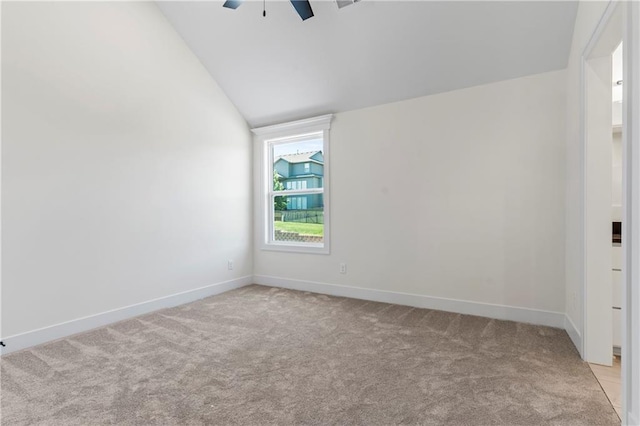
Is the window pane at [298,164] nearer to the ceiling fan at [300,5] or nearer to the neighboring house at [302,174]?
the neighboring house at [302,174]

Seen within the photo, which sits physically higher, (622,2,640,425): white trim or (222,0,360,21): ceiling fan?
(222,0,360,21): ceiling fan

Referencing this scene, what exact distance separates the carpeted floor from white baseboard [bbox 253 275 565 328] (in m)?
0.14

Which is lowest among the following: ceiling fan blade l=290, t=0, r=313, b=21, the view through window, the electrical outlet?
the electrical outlet

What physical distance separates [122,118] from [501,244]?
4066mm

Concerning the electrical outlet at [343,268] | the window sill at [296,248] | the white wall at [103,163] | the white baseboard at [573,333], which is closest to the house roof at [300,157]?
the white wall at [103,163]

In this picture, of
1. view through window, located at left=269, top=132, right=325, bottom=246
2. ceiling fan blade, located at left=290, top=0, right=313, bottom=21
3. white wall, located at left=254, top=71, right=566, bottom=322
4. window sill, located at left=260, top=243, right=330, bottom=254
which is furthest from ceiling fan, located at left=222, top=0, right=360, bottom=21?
window sill, located at left=260, top=243, right=330, bottom=254

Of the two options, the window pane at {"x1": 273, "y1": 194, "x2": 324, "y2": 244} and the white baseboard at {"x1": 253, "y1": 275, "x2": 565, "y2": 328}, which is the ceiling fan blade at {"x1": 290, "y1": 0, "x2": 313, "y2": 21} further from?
the white baseboard at {"x1": 253, "y1": 275, "x2": 565, "y2": 328}

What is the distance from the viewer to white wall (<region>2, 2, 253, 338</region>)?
98.8 inches

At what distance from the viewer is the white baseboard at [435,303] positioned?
2928mm

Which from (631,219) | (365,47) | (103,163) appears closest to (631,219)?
(631,219)

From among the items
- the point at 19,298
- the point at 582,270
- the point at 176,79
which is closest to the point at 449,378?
the point at 582,270

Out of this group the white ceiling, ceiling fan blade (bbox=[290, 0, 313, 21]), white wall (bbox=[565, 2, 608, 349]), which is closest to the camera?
white wall (bbox=[565, 2, 608, 349])

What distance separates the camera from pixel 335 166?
4082mm

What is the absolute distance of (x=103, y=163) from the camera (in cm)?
303
